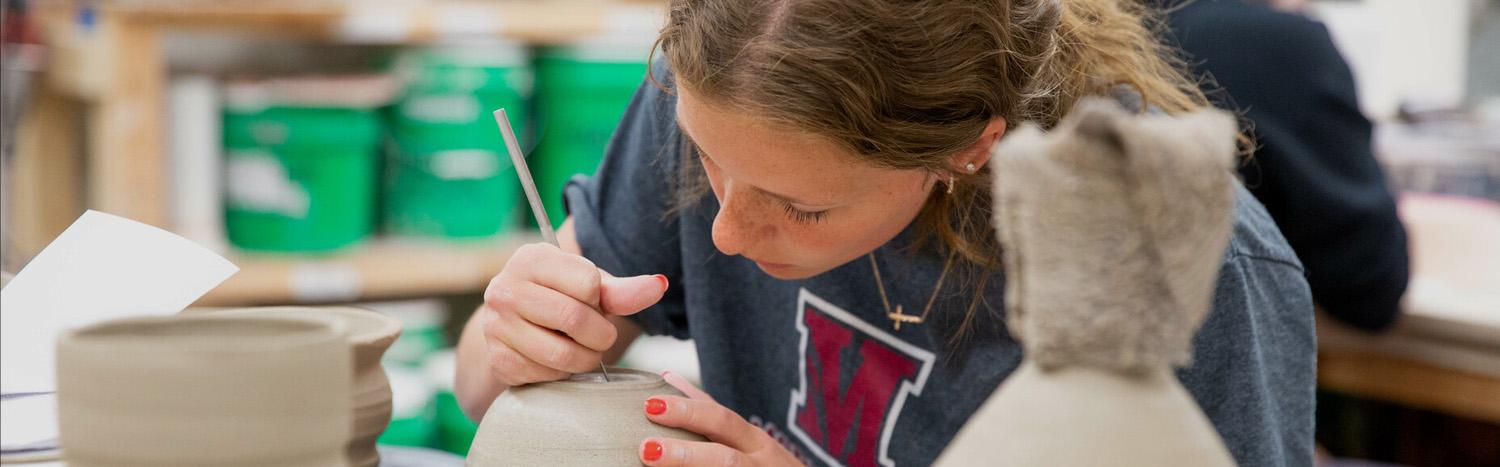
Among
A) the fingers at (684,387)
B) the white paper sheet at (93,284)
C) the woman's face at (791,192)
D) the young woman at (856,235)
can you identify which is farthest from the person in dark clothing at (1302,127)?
the white paper sheet at (93,284)

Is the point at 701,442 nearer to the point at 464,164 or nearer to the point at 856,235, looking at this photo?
the point at 856,235

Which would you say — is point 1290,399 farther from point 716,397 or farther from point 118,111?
point 118,111

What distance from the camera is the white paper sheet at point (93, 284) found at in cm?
75

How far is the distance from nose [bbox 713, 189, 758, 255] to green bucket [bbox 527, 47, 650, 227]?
1287 mm

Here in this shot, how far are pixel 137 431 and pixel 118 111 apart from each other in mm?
1545

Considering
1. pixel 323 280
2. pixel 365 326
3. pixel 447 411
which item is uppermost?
pixel 365 326

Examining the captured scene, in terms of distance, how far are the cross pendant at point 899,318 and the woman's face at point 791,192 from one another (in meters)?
0.12

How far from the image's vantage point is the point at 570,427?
0.68m

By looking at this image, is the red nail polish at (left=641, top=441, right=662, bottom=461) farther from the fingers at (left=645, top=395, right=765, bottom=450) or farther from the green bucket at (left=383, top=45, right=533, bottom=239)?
the green bucket at (left=383, top=45, right=533, bottom=239)

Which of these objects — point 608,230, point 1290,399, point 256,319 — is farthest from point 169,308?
point 1290,399

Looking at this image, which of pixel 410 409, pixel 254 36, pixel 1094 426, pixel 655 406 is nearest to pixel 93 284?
pixel 655 406

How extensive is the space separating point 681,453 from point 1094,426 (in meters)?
0.34

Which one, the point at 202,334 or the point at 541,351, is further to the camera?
the point at 541,351

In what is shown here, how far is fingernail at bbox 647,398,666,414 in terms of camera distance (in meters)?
0.70
